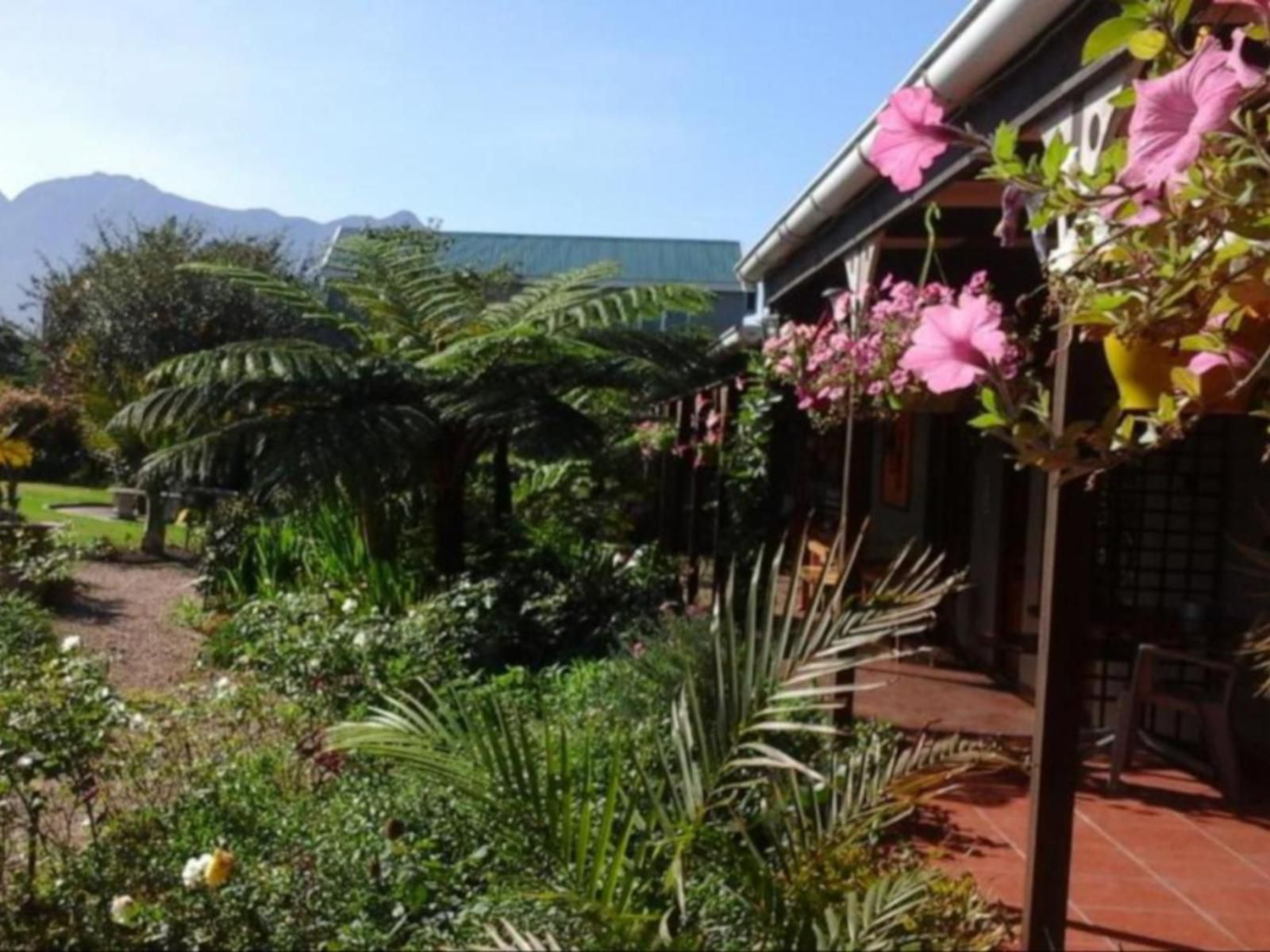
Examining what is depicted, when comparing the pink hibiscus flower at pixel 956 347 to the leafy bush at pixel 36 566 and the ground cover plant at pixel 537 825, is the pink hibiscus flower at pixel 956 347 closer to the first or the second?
the ground cover plant at pixel 537 825

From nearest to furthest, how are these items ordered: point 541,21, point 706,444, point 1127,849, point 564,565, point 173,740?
point 1127,849 → point 173,740 → point 541,21 → point 564,565 → point 706,444

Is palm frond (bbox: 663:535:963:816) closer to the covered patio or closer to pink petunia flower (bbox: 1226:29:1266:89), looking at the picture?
the covered patio

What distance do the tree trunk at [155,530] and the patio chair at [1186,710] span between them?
1216cm

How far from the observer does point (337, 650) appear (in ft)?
23.8

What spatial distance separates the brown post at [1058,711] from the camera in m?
3.31

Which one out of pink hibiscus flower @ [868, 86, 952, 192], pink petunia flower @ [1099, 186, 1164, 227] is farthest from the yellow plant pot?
pink hibiscus flower @ [868, 86, 952, 192]

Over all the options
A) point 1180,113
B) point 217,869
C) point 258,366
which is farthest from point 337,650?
point 1180,113

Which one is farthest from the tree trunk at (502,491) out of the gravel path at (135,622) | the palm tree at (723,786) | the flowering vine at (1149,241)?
the flowering vine at (1149,241)

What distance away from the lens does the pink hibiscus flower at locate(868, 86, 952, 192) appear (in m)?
2.41

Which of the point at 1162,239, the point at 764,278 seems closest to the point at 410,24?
the point at 764,278

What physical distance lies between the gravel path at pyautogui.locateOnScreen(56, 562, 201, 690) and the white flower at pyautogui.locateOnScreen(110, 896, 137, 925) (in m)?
3.91

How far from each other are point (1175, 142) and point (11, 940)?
10.7ft

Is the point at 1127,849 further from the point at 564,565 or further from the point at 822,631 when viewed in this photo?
the point at 564,565

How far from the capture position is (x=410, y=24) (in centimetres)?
675
